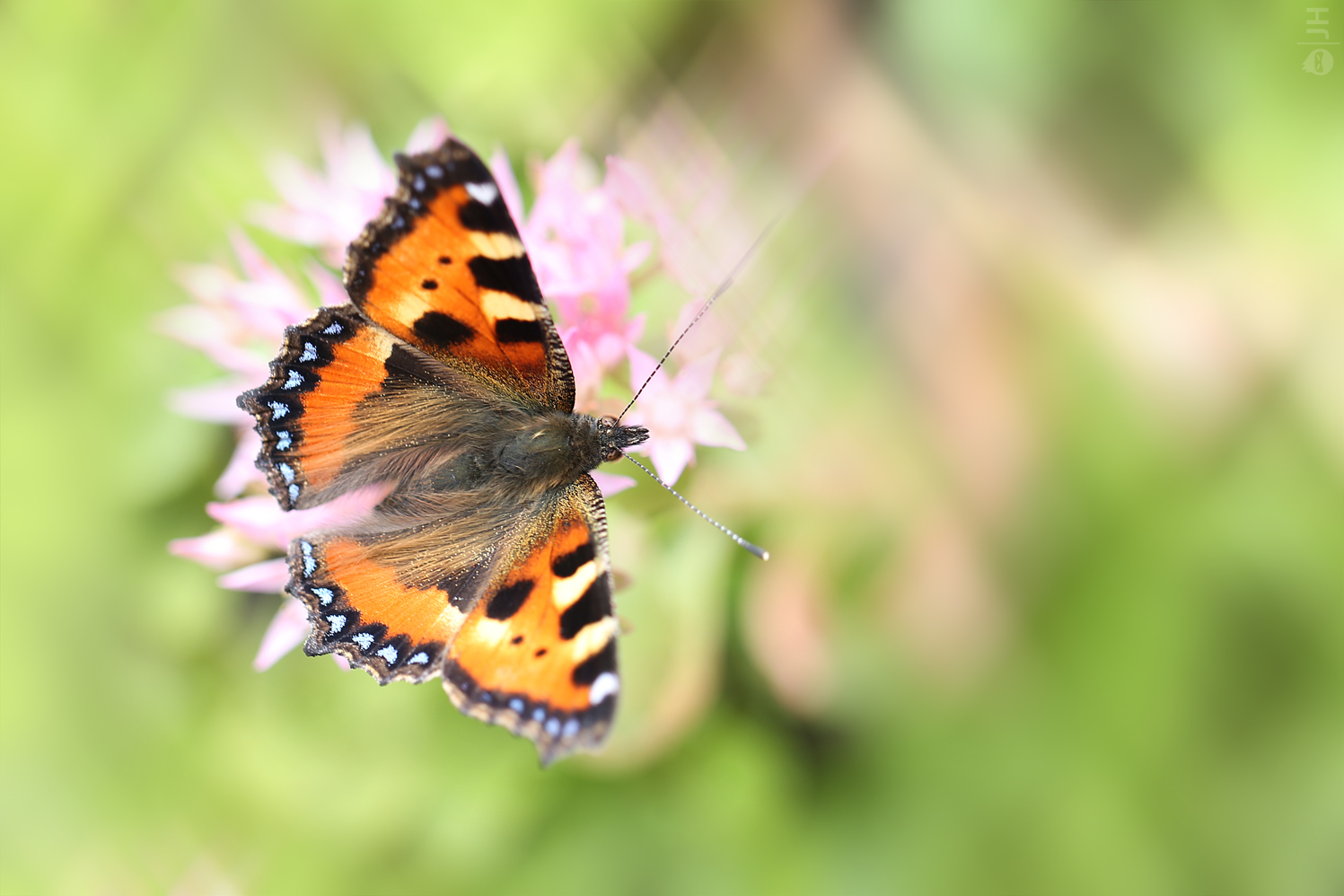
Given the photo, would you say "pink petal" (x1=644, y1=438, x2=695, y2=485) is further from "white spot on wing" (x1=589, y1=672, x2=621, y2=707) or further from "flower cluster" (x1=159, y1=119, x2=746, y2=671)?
"white spot on wing" (x1=589, y1=672, x2=621, y2=707)

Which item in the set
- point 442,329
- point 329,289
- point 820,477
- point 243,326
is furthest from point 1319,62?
point 243,326

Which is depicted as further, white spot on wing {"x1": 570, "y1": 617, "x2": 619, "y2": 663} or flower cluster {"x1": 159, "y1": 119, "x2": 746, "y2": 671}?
flower cluster {"x1": 159, "y1": 119, "x2": 746, "y2": 671}

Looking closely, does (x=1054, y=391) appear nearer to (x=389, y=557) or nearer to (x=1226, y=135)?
(x=1226, y=135)

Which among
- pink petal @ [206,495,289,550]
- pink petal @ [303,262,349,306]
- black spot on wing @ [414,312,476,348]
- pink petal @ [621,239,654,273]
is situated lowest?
pink petal @ [206,495,289,550]

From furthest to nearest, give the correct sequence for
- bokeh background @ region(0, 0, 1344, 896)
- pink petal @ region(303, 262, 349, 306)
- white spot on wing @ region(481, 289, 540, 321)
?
bokeh background @ region(0, 0, 1344, 896) → pink petal @ region(303, 262, 349, 306) → white spot on wing @ region(481, 289, 540, 321)

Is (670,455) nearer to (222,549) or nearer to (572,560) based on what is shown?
(572,560)

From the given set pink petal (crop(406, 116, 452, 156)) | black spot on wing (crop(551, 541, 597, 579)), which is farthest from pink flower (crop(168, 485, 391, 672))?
pink petal (crop(406, 116, 452, 156))

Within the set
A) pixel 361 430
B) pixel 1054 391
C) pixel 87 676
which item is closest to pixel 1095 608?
pixel 1054 391

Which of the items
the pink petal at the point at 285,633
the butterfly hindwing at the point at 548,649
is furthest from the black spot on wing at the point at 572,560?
the pink petal at the point at 285,633
